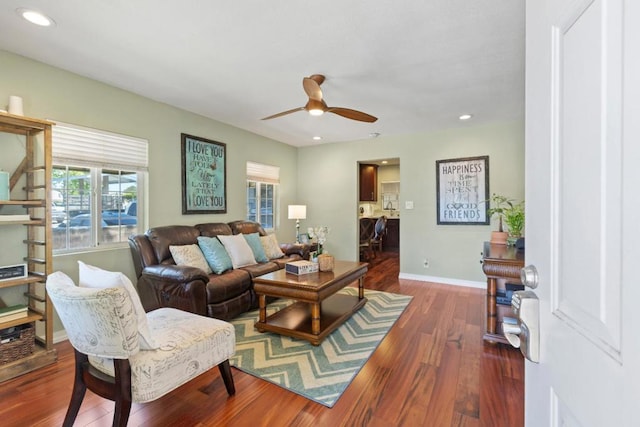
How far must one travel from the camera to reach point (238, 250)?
3643 mm

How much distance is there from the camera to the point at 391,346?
253 cm

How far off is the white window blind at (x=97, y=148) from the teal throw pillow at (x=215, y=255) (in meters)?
Answer: 1.09

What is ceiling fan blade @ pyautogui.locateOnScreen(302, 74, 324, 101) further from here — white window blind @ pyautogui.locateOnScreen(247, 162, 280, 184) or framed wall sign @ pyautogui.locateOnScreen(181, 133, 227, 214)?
white window blind @ pyautogui.locateOnScreen(247, 162, 280, 184)

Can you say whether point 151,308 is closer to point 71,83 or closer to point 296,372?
point 296,372

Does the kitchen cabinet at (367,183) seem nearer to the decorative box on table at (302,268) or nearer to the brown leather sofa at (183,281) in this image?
the brown leather sofa at (183,281)

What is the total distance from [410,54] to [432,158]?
8.67 feet

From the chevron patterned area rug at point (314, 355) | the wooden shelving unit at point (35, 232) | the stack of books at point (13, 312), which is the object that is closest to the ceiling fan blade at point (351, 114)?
the chevron patterned area rug at point (314, 355)

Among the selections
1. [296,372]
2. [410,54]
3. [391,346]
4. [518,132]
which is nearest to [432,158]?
[518,132]

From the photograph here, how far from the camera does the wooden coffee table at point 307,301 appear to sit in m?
2.53

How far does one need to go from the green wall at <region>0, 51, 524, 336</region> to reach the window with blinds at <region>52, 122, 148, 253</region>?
4.4 inches

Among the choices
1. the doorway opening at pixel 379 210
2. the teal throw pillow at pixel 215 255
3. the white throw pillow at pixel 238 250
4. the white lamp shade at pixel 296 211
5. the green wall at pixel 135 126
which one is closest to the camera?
the green wall at pixel 135 126

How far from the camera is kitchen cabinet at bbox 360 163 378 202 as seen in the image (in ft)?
20.1

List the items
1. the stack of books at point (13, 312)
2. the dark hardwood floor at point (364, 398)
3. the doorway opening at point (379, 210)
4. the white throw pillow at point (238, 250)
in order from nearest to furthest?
the dark hardwood floor at point (364, 398), the stack of books at point (13, 312), the white throw pillow at point (238, 250), the doorway opening at point (379, 210)

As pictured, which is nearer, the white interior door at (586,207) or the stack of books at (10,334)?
the white interior door at (586,207)
